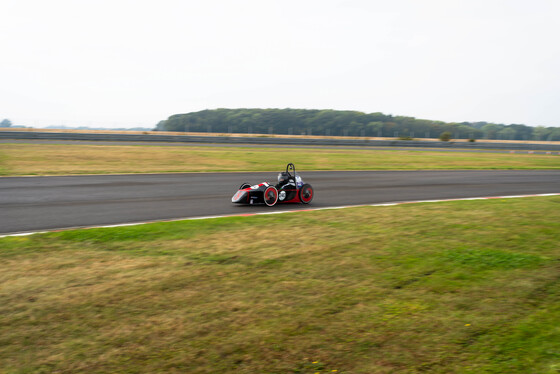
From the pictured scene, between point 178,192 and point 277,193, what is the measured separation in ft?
12.1

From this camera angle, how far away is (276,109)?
374 feet

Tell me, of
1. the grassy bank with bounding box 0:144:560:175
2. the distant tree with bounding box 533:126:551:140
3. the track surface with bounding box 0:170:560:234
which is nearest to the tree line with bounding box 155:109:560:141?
the distant tree with bounding box 533:126:551:140

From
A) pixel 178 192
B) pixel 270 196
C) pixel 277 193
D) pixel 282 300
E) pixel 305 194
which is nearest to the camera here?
pixel 282 300

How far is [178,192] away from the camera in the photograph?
13836mm

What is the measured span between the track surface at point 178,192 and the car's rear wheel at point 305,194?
322mm

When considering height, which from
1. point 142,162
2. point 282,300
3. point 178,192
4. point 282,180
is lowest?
point 282,300

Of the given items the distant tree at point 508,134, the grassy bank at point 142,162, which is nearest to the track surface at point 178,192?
the grassy bank at point 142,162

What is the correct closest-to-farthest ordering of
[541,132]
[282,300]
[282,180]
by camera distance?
[282,300]
[282,180]
[541,132]

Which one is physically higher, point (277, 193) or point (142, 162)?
point (142, 162)

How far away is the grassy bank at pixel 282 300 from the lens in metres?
3.92

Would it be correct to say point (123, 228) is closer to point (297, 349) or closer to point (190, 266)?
point (190, 266)

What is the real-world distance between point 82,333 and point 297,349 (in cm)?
208

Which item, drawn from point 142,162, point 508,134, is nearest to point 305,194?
point 142,162

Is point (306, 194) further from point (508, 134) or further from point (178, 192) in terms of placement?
point (508, 134)
